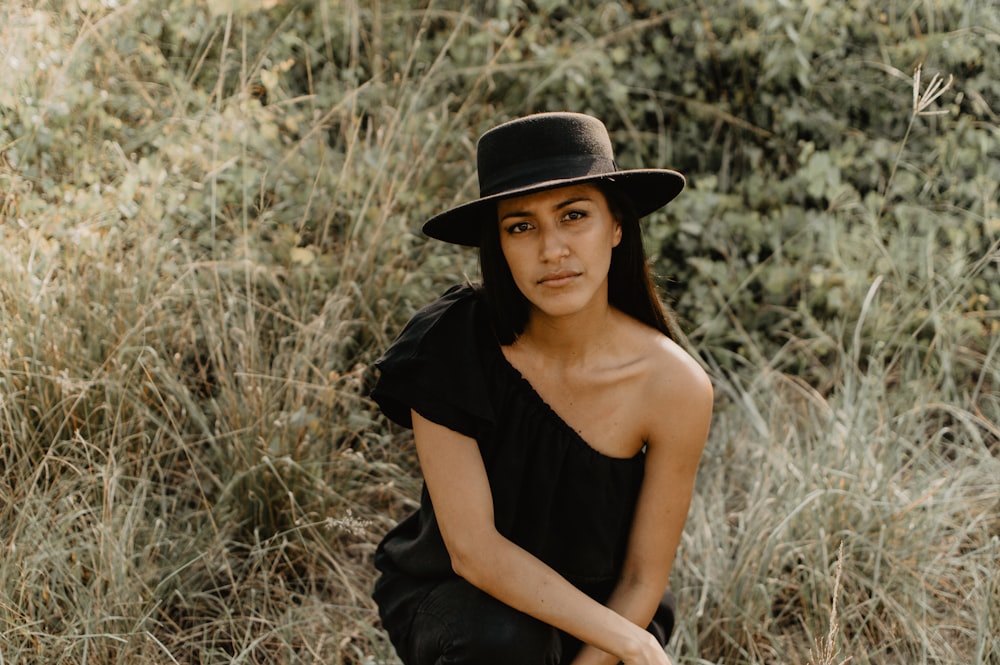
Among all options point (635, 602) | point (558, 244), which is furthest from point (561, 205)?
point (635, 602)

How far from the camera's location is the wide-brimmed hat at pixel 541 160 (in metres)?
1.90

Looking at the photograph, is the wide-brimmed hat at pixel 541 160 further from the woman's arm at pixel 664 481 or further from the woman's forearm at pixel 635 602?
the woman's forearm at pixel 635 602

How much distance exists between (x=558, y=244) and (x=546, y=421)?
0.39 metres

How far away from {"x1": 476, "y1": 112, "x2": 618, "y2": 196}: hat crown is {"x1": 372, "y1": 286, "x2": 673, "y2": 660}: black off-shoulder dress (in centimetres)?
32

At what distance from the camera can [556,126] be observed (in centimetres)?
192

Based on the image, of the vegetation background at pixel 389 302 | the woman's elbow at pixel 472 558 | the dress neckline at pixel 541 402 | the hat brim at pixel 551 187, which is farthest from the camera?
the vegetation background at pixel 389 302

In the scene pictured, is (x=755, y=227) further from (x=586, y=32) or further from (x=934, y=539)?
(x=934, y=539)

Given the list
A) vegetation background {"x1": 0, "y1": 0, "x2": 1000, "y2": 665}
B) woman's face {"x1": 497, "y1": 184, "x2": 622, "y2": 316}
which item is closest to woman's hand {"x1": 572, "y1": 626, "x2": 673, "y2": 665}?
vegetation background {"x1": 0, "y1": 0, "x2": 1000, "y2": 665}

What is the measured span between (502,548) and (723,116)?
2.52 m

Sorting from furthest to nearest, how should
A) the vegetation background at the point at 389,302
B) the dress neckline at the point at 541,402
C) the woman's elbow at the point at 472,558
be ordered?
the vegetation background at the point at 389,302 → the dress neckline at the point at 541,402 → the woman's elbow at the point at 472,558

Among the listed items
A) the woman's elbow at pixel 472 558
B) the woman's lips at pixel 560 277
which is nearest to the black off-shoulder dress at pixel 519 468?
the woman's elbow at pixel 472 558

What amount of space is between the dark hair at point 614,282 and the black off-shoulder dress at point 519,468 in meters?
0.06

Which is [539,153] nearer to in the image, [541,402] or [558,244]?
[558,244]

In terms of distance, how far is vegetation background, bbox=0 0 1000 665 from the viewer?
99.3 inches
